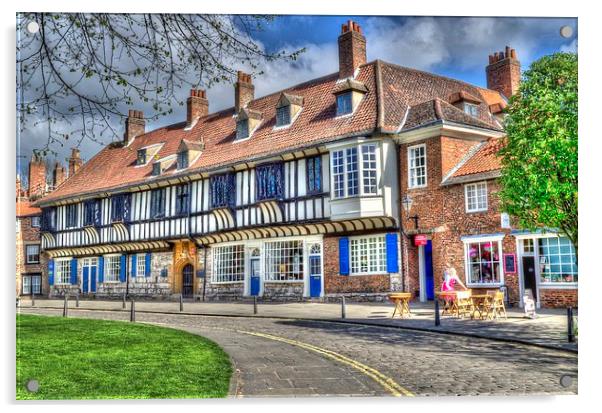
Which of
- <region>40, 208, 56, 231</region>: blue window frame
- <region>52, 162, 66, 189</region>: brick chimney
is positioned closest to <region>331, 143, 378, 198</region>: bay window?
<region>40, 208, 56, 231</region>: blue window frame

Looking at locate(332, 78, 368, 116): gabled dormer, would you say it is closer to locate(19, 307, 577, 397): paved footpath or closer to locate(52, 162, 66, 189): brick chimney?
locate(19, 307, 577, 397): paved footpath

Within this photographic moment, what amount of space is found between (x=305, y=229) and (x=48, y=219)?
696 cm

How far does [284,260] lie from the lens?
46.0 ft

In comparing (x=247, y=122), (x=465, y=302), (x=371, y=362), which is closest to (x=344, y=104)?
(x=247, y=122)

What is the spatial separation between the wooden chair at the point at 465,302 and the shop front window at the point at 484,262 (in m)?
1.04

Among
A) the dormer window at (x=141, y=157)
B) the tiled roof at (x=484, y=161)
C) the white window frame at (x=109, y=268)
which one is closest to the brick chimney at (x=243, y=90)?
the dormer window at (x=141, y=157)

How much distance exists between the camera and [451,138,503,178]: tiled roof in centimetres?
1304

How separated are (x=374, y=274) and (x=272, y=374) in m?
8.40

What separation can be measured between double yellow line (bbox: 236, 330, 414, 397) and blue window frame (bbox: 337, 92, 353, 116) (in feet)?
20.1

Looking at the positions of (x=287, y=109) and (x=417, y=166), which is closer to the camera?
(x=287, y=109)

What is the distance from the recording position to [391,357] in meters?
9.53

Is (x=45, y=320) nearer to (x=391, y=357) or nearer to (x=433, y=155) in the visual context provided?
(x=391, y=357)

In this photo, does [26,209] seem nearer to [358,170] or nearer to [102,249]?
[102,249]
